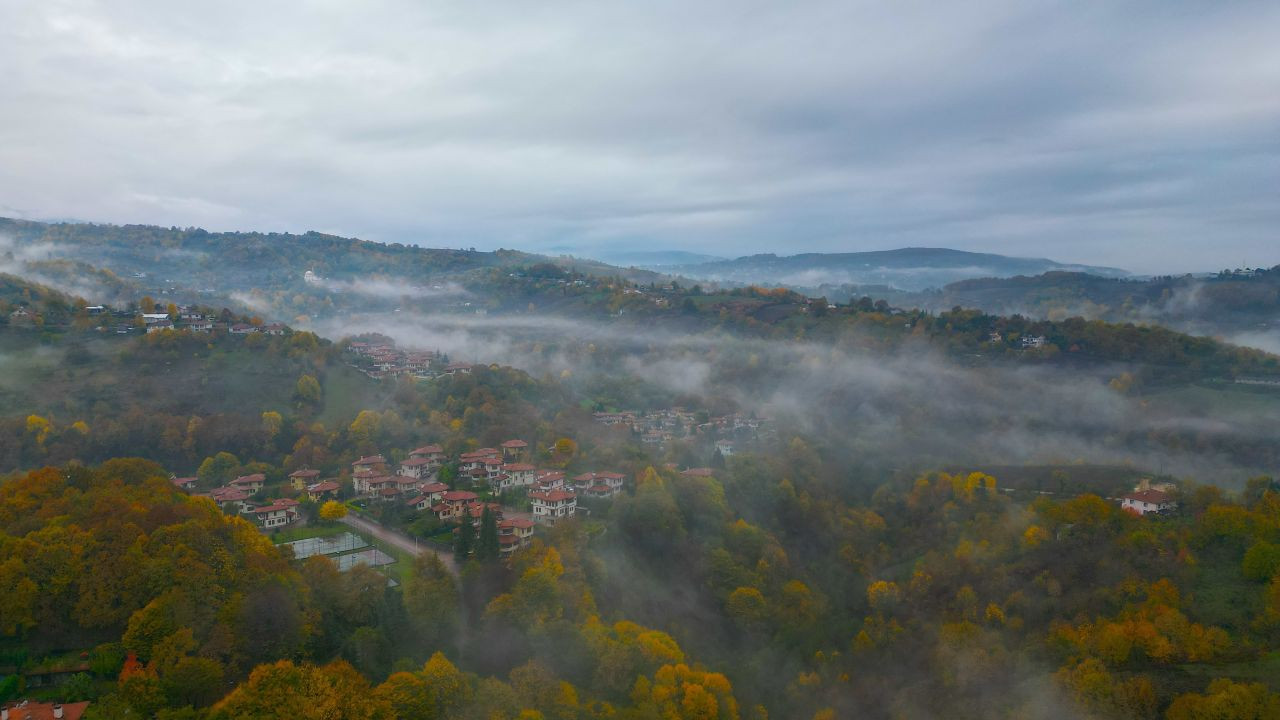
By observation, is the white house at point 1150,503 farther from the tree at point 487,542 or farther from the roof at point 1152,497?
the tree at point 487,542

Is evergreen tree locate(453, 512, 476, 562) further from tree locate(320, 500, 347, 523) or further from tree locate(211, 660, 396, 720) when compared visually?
tree locate(211, 660, 396, 720)

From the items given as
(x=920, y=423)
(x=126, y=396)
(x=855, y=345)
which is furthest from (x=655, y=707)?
(x=855, y=345)

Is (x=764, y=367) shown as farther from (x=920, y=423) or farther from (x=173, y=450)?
(x=173, y=450)

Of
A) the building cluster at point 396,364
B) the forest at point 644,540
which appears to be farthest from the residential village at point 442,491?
the building cluster at point 396,364

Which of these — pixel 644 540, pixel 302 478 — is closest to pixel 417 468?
pixel 302 478

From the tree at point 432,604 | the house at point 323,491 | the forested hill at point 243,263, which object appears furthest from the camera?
the forested hill at point 243,263

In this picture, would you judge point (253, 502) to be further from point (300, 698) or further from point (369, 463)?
point (300, 698)
